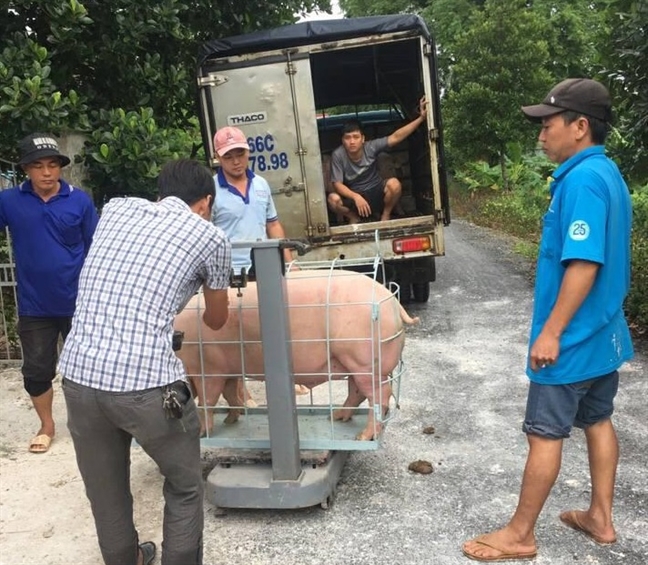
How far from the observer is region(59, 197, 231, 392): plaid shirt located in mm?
2211

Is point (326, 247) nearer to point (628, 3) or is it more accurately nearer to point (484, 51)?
point (628, 3)

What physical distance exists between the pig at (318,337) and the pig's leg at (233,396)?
198mm

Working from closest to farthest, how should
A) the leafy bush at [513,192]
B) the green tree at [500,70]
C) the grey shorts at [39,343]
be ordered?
the grey shorts at [39,343], the leafy bush at [513,192], the green tree at [500,70]

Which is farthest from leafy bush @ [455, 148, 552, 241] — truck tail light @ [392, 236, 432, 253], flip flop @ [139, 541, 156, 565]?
flip flop @ [139, 541, 156, 565]

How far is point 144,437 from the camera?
225 cm

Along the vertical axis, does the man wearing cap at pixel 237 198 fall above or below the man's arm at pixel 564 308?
above

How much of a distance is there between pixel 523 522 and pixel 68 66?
4.75 metres

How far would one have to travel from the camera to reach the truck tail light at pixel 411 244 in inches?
251

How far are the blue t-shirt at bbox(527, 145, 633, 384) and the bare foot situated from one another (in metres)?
0.69

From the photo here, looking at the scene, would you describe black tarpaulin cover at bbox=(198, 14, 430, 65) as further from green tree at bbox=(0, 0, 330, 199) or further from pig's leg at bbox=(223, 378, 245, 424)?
pig's leg at bbox=(223, 378, 245, 424)

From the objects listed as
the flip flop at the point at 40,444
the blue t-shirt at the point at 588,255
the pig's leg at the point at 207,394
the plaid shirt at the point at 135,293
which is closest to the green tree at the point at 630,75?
the blue t-shirt at the point at 588,255

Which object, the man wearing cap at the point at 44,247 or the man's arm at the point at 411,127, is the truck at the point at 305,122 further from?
the man wearing cap at the point at 44,247

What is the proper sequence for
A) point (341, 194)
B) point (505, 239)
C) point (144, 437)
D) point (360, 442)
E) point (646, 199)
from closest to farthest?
1. point (144, 437)
2. point (360, 442)
3. point (341, 194)
4. point (646, 199)
5. point (505, 239)

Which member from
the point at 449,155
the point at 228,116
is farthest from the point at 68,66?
the point at 449,155
